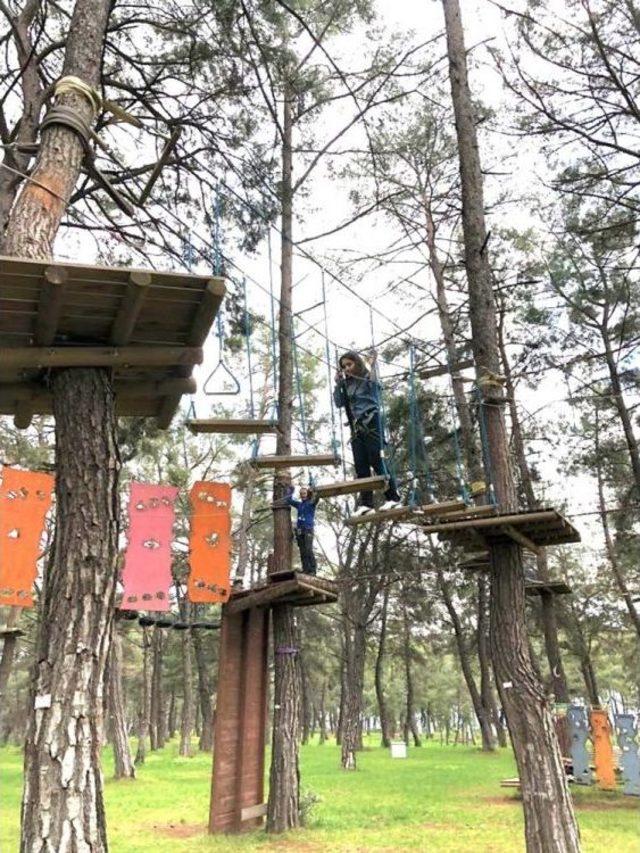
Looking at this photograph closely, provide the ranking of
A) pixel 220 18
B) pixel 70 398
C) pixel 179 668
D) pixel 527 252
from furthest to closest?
1. pixel 179 668
2. pixel 527 252
3. pixel 220 18
4. pixel 70 398

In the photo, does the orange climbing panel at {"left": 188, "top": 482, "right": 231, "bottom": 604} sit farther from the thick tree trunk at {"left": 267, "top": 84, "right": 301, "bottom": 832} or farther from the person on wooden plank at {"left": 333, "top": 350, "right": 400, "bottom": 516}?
the thick tree trunk at {"left": 267, "top": 84, "right": 301, "bottom": 832}

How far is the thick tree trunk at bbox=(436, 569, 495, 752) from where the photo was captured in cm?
1647

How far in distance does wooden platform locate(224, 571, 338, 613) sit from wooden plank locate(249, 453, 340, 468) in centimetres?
223

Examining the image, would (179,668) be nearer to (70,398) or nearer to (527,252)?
(527,252)

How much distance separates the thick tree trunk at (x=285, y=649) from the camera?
23.7 ft

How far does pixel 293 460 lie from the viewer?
4527 mm

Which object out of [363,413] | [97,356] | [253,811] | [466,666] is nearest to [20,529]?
[97,356]

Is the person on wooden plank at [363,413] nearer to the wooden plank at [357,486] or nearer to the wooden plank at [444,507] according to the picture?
the wooden plank at [444,507]

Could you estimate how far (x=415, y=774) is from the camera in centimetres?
1505

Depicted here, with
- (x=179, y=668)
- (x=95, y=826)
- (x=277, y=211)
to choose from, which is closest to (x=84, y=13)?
(x=277, y=211)

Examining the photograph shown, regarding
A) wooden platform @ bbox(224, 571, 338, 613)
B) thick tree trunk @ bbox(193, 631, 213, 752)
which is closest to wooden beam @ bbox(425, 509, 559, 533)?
wooden platform @ bbox(224, 571, 338, 613)

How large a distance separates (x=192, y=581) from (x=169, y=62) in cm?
469

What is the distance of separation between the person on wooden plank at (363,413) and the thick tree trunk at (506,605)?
980mm

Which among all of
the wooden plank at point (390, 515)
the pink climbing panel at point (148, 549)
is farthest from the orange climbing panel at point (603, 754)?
the pink climbing panel at point (148, 549)
